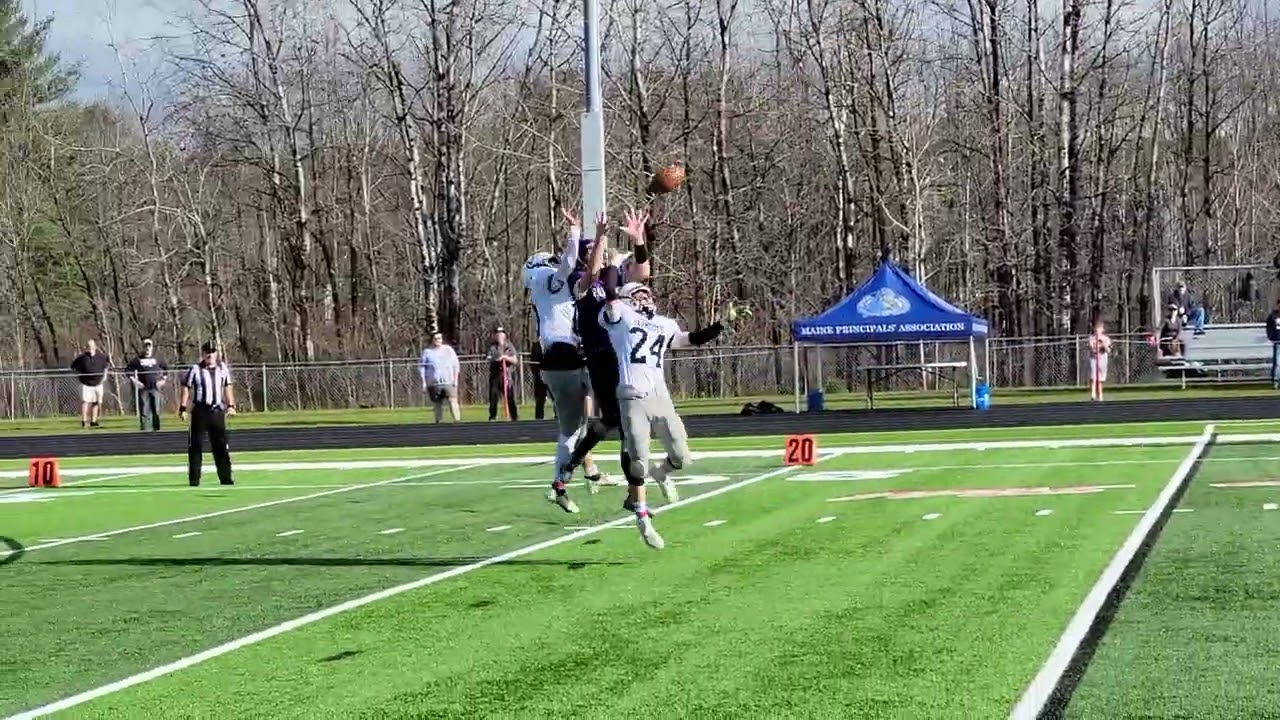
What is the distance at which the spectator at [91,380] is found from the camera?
128ft

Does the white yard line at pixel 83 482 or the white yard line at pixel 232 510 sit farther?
the white yard line at pixel 83 482

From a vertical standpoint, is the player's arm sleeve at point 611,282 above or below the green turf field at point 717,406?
above

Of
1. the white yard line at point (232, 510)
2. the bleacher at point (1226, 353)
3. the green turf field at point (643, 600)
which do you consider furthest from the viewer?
the bleacher at point (1226, 353)

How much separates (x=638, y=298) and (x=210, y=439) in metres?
11.1

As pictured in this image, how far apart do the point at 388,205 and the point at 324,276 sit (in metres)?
3.97

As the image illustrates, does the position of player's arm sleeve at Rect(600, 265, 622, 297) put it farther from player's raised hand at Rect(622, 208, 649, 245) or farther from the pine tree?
the pine tree

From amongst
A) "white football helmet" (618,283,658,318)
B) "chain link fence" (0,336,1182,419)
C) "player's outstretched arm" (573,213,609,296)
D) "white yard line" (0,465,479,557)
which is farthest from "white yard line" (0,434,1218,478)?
"chain link fence" (0,336,1182,419)

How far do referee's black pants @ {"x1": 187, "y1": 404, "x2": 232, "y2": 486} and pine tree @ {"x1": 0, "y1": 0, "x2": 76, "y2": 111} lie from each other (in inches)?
1739

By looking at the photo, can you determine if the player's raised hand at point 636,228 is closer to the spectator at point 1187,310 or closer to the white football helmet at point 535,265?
the white football helmet at point 535,265

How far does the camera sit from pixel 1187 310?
129ft

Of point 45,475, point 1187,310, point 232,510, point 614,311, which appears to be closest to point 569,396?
point 614,311

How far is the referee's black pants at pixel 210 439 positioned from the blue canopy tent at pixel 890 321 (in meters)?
13.8

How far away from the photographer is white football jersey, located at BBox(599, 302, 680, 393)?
11.2 meters

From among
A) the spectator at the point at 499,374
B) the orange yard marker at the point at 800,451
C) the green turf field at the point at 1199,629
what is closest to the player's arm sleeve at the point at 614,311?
the green turf field at the point at 1199,629
